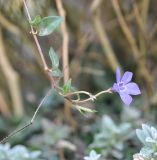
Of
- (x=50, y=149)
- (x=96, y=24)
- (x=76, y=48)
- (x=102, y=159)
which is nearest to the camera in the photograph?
(x=102, y=159)

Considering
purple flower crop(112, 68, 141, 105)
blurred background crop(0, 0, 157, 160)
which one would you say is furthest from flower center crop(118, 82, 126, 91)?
blurred background crop(0, 0, 157, 160)

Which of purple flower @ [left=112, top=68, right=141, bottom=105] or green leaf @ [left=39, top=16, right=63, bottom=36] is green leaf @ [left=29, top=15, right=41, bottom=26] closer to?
green leaf @ [left=39, top=16, right=63, bottom=36]

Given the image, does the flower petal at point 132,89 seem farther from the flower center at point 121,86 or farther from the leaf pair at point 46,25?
the leaf pair at point 46,25

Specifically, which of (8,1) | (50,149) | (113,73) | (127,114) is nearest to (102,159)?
(50,149)

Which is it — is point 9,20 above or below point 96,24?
above

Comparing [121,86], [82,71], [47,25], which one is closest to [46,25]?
[47,25]

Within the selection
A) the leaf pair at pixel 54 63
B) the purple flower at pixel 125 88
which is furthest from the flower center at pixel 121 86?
the leaf pair at pixel 54 63

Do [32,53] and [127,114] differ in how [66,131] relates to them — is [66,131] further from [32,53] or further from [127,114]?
[32,53]

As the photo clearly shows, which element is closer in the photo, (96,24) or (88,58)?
(96,24)
